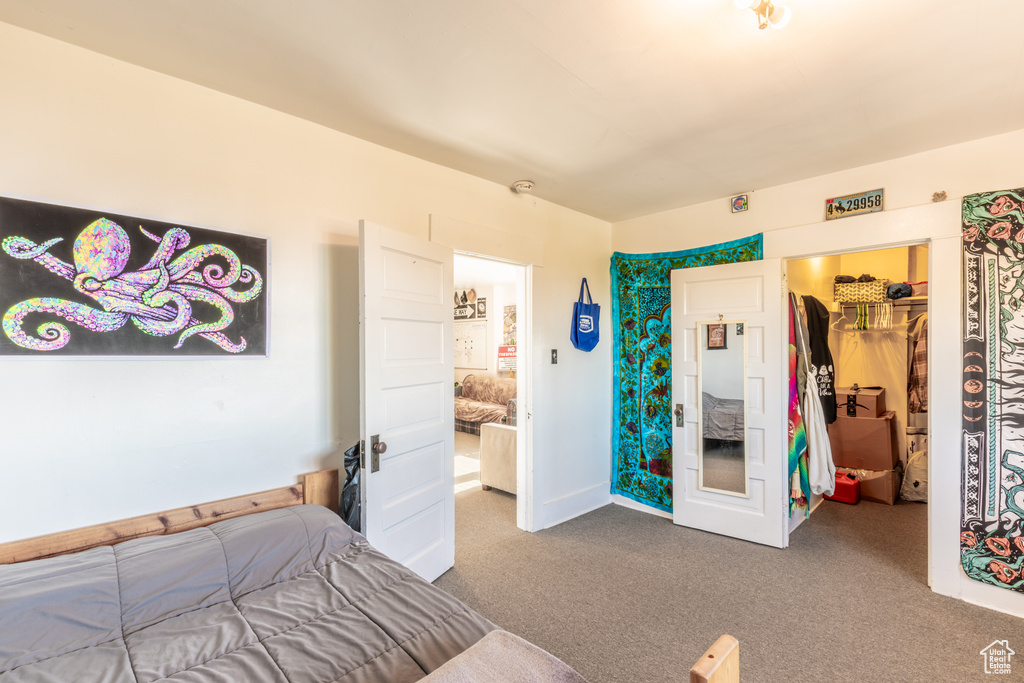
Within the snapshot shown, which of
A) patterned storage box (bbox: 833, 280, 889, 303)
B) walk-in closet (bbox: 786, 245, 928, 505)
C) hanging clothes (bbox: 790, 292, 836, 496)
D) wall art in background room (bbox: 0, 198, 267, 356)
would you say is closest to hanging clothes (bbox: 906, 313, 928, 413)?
walk-in closet (bbox: 786, 245, 928, 505)

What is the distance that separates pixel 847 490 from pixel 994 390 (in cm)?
186

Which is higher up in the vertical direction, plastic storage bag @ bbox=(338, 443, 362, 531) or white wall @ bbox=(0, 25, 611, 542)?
white wall @ bbox=(0, 25, 611, 542)

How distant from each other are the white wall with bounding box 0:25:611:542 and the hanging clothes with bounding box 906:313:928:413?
4255 millimetres

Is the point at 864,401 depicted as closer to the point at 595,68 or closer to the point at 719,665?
the point at 595,68

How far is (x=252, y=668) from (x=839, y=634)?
2.50m

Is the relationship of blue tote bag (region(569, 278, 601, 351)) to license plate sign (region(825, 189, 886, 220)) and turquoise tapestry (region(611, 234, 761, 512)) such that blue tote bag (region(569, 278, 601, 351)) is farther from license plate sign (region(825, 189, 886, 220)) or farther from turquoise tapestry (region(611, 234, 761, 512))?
license plate sign (region(825, 189, 886, 220))

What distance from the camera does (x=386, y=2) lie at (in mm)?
1493

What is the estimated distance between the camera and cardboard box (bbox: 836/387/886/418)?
414cm

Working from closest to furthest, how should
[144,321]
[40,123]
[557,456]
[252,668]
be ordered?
1. [252,668]
2. [40,123]
3. [144,321]
4. [557,456]

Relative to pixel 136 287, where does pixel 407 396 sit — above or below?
below

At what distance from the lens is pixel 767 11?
4.78 feet

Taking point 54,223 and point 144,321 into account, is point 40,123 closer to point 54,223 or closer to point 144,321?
point 54,223

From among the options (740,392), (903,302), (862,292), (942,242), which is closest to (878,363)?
(903,302)

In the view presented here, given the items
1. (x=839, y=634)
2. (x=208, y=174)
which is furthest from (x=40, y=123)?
(x=839, y=634)
